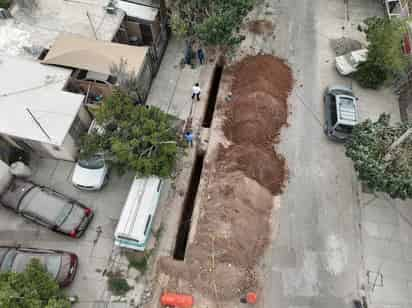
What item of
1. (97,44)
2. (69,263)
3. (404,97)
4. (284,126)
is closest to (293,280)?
(284,126)

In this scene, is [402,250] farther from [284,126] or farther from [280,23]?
Answer: [280,23]

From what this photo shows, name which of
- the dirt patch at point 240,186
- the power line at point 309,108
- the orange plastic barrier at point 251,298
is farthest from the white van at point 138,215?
the power line at point 309,108

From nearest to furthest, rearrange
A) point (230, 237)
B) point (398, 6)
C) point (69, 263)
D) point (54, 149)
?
point (69, 263) → point (230, 237) → point (54, 149) → point (398, 6)

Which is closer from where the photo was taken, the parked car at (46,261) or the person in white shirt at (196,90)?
the parked car at (46,261)

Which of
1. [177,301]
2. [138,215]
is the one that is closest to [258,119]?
[138,215]

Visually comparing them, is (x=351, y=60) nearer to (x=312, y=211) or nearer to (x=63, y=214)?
(x=312, y=211)

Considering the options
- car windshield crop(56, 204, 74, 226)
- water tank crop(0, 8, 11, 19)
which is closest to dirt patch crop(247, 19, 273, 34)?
water tank crop(0, 8, 11, 19)

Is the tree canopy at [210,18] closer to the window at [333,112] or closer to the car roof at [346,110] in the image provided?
the window at [333,112]

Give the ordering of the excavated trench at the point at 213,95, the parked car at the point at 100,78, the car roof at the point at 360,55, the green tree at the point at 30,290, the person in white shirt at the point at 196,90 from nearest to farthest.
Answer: the green tree at the point at 30,290, the parked car at the point at 100,78, the person in white shirt at the point at 196,90, the excavated trench at the point at 213,95, the car roof at the point at 360,55
